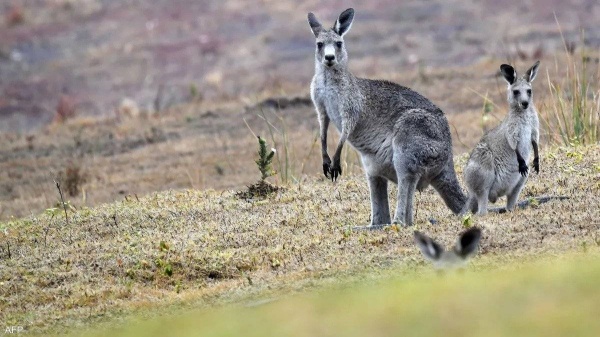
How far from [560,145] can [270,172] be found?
3.59 meters

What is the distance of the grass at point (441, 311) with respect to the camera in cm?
645

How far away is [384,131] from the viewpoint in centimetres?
1151

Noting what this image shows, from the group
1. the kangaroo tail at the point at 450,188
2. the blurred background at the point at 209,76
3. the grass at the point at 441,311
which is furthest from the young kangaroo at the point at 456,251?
the blurred background at the point at 209,76

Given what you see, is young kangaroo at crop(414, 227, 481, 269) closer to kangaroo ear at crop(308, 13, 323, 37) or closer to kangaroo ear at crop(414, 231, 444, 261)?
kangaroo ear at crop(414, 231, 444, 261)

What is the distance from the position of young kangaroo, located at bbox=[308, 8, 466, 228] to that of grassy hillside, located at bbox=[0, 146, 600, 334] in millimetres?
336

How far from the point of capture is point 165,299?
9852mm

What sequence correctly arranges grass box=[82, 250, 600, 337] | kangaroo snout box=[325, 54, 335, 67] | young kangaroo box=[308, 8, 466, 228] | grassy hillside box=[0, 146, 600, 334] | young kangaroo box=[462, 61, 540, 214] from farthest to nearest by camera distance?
kangaroo snout box=[325, 54, 335, 67]
young kangaroo box=[462, 61, 540, 214]
young kangaroo box=[308, 8, 466, 228]
grassy hillside box=[0, 146, 600, 334]
grass box=[82, 250, 600, 337]

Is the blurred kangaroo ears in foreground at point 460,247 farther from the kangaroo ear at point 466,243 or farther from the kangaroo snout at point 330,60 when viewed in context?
the kangaroo snout at point 330,60

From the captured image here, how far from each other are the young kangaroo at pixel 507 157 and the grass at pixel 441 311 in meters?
3.01

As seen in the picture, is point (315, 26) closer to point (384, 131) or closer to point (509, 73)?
point (384, 131)

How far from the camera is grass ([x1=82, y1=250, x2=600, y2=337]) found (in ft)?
21.2

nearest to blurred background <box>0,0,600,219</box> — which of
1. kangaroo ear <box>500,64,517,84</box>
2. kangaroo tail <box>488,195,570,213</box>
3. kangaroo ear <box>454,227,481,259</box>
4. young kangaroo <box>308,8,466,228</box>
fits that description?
kangaroo ear <box>500,64,517,84</box>

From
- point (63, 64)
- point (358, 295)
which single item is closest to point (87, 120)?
point (63, 64)

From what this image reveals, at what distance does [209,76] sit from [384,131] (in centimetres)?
2427
